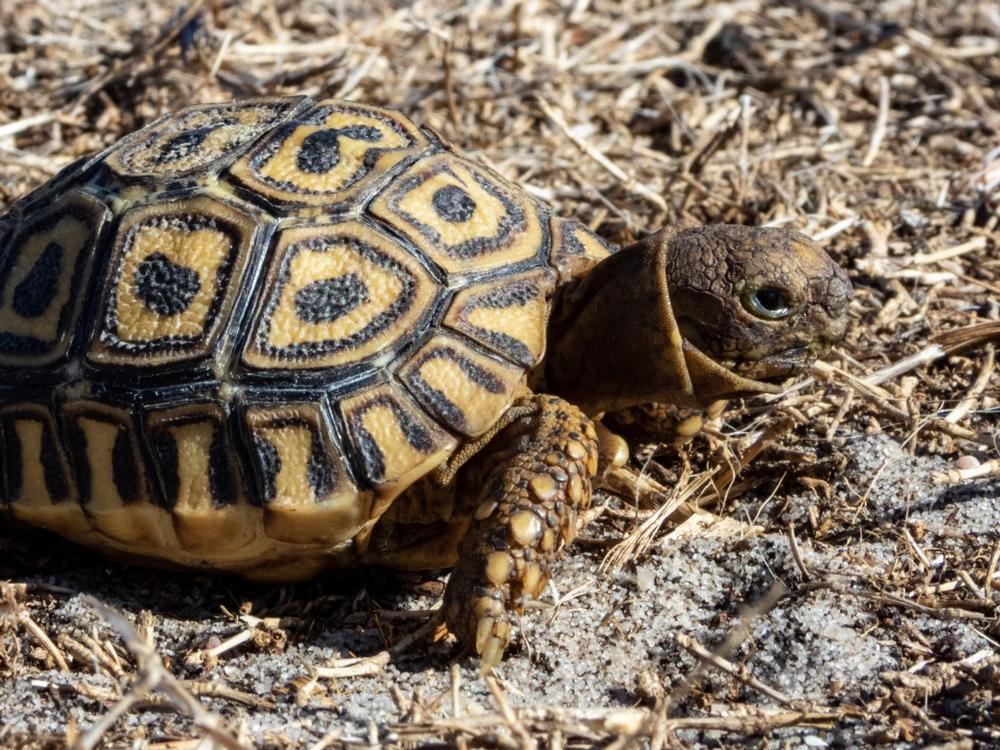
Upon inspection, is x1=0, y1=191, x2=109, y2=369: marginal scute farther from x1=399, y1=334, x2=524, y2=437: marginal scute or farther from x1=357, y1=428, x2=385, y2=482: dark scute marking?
x1=399, y1=334, x2=524, y2=437: marginal scute

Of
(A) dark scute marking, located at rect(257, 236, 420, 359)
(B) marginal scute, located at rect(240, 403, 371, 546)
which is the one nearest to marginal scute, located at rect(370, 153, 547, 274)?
(A) dark scute marking, located at rect(257, 236, 420, 359)

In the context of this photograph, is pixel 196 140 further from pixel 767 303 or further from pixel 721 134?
pixel 721 134

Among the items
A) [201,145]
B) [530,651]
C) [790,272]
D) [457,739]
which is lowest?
[530,651]

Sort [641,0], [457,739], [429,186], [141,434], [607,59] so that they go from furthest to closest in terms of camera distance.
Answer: [641,0] < [607,59] < [429,186] < [141,434] < [457,739]

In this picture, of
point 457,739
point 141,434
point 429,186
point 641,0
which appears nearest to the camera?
point 457,739

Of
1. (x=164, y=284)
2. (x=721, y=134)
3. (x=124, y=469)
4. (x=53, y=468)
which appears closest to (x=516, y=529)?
(x=124, y=469)

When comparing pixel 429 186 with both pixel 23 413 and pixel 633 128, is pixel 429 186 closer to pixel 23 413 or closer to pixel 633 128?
pixel 23 413

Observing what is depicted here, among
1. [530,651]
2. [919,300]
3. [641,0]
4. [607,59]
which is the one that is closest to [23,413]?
[530,651]
